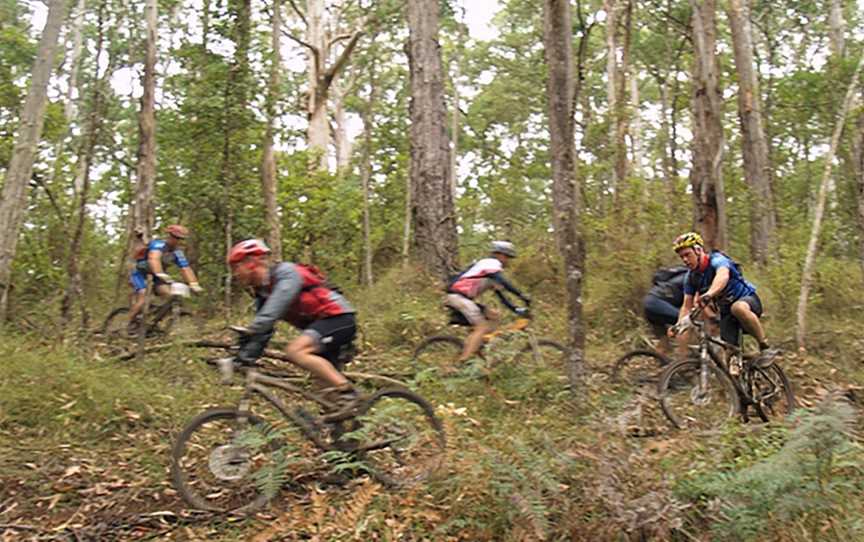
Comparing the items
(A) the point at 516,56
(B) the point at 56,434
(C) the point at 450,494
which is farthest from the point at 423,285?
(A) the point at 516,56

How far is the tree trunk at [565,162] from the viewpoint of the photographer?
761cm

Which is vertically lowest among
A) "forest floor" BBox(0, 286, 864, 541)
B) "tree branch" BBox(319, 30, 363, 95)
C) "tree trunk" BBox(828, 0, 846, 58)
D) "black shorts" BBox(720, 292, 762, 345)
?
"forest floor" BBox(0, 286, 864, 541)

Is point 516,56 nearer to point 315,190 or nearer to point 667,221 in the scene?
point 315,190

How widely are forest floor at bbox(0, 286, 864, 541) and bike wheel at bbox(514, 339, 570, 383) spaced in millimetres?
708

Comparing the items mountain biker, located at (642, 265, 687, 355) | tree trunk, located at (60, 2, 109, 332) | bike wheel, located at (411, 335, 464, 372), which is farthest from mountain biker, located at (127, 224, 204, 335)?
mountain biker, located at (642, 265, 687, 355)

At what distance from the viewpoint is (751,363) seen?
27.2 feet

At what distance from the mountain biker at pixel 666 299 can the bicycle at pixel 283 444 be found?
3.96 metres

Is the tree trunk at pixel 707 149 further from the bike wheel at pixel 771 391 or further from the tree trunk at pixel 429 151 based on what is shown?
the tree trunk at pixel 429 151

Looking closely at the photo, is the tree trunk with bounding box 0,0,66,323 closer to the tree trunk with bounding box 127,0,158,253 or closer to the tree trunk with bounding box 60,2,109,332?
the tree trunk with bounding box 60,2,109,332

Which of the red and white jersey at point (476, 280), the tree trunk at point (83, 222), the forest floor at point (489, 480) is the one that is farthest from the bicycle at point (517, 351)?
the tree trunk at point (83, 222)

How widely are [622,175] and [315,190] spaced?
685 cm

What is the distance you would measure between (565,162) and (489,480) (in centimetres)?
343

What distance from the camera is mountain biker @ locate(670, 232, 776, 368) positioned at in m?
8.18

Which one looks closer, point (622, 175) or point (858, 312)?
point (858, 312)
